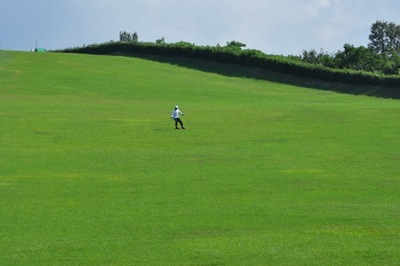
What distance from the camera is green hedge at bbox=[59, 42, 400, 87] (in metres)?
75.4

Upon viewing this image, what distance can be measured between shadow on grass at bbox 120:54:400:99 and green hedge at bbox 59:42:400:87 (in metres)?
0.52

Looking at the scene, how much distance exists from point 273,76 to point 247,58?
6237 millimetres

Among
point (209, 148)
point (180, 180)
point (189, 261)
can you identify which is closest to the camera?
point (189, 261)

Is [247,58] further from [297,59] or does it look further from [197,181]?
[197,181]

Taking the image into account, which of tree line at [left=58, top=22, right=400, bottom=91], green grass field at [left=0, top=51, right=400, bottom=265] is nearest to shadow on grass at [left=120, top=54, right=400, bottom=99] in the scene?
tree line at [left=58, top=22, right=400, bottom=91]

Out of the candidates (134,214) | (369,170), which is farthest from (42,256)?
(369,170)

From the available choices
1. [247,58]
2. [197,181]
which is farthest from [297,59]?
[197,181]

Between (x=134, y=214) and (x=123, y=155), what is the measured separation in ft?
45.3

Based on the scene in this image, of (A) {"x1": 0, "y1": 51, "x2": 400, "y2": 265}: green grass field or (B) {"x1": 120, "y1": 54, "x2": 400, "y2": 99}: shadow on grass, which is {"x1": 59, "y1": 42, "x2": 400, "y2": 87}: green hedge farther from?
(A) {"x1": 0, "y1": 51, "x2": 400, "y2": 265}: green grass field

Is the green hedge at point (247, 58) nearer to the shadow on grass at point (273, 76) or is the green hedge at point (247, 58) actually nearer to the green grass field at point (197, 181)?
the shadow on grass at point (273, 76)

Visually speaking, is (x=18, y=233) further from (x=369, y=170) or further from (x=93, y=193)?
(x=369, y=170)

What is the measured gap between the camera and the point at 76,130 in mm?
45375

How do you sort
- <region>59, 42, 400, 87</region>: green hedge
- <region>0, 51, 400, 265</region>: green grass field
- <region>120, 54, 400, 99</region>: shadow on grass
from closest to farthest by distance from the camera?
<region>0, 51, 400, 265</region>: green grass field → <region>120, 54, 400, 99</region>: shadow on grass → <region>59, 42, 400, 87</region>: green hedge

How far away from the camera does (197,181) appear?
96.2 ft
